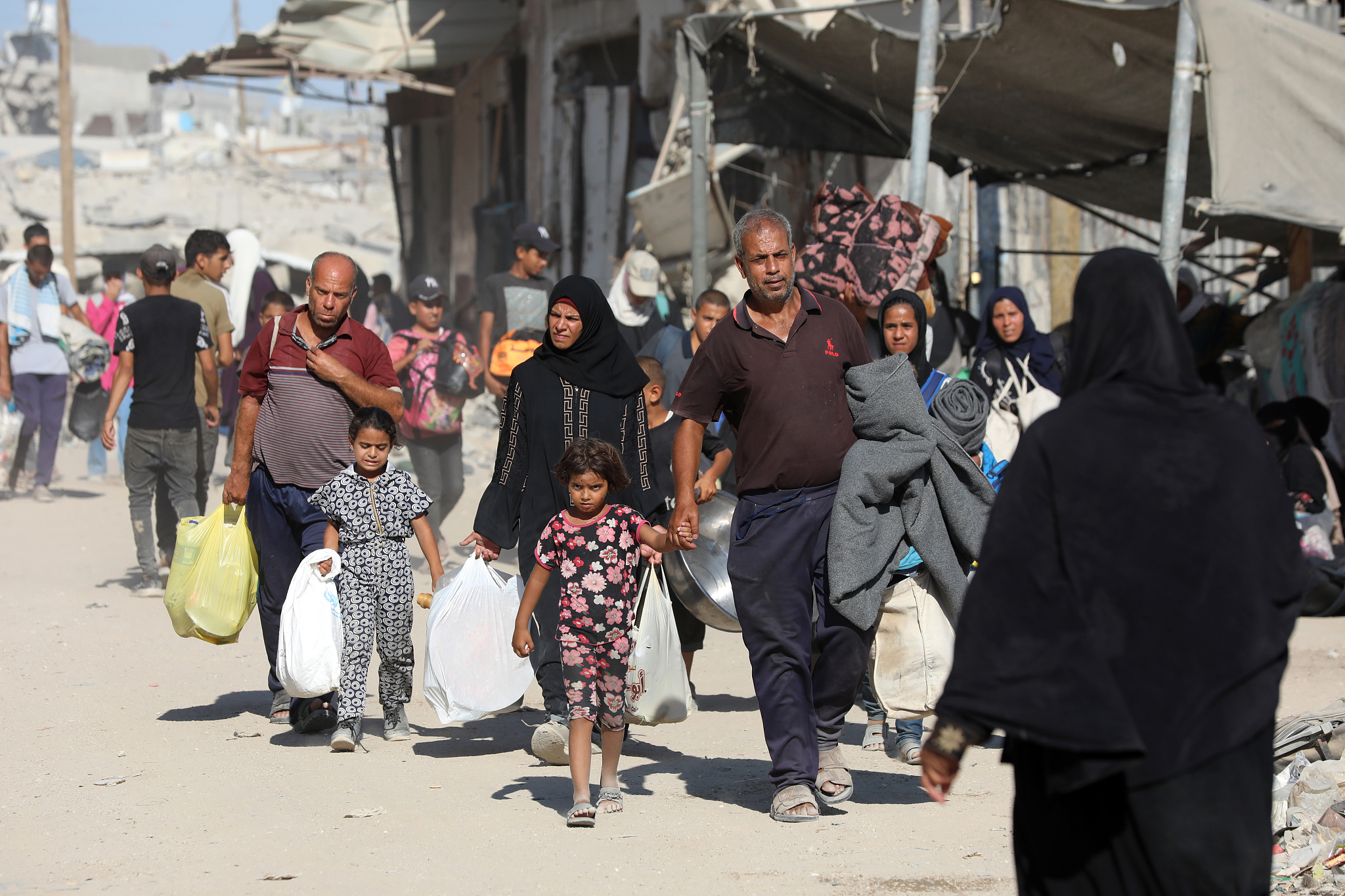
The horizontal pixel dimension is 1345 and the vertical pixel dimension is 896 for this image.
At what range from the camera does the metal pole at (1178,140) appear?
664cm

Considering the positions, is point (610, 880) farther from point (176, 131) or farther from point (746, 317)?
point (176, 131)

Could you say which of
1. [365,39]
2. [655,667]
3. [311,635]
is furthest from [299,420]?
[365,39]

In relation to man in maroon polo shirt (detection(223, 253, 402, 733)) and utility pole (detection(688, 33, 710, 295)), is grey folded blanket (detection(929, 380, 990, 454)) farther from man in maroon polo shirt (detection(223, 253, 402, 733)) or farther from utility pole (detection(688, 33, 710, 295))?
utility pole (detection(688, 33, 710, 295))

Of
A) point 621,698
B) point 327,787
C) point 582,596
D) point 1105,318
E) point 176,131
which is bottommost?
point 327,787

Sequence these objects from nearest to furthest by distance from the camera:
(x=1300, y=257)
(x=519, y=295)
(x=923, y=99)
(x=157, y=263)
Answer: (x=923, y=99)
(x=157, y=263)
(x=519, y=295)
(x=1300, y=257)

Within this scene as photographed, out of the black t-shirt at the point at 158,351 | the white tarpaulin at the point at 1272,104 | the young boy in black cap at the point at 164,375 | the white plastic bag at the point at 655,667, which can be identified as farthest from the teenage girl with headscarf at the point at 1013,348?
the black t-shirt at the point at 158,351

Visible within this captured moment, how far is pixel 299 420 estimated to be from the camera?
548 centimetres

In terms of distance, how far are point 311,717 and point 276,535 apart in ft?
2.37

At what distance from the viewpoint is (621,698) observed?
449 centimetres

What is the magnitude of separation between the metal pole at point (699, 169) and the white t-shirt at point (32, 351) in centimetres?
537

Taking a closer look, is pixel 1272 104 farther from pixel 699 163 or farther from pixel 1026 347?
pixel 699 163

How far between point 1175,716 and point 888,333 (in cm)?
328

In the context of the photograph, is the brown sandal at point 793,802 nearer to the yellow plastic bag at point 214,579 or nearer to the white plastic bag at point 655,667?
the white plastic bag at point 655,667

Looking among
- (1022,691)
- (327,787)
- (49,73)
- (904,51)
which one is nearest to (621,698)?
(327,787)
